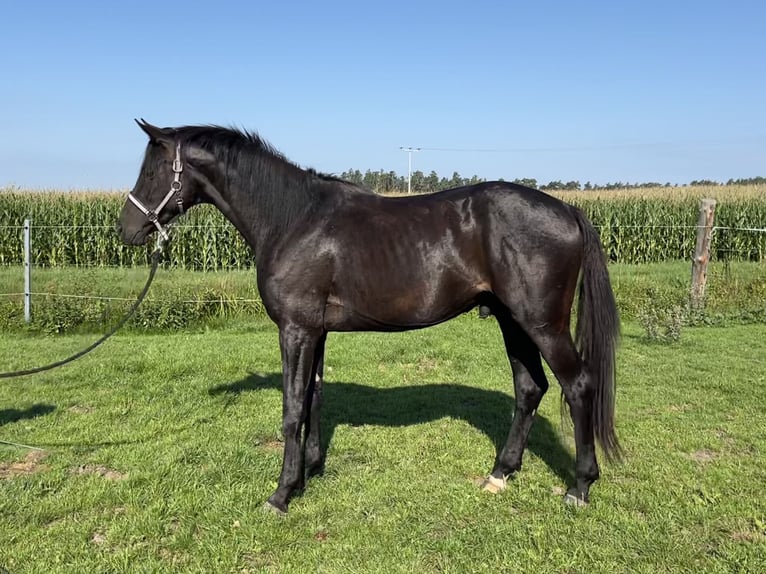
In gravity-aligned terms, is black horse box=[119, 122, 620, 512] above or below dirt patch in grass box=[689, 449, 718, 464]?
above

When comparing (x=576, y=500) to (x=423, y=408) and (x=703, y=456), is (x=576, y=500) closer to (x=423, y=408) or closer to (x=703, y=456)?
(x=703, y=456)

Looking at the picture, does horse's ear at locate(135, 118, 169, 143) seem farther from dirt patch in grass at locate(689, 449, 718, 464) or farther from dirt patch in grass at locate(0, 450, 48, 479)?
dirt patch in grass at locate(689, 449, 718, 464)

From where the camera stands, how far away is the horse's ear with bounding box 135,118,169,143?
362 centimetres

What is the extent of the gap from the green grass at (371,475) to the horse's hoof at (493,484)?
Result: 0.20 ft

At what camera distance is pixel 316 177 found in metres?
3.89

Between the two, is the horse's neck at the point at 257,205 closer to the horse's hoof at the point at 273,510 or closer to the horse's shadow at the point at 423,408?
the horse's hoof at the point at 273,510

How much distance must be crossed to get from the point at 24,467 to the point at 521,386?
12.2ft

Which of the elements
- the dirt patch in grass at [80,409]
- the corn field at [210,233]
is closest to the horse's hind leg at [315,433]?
the dirt patch in grass at [80,409]

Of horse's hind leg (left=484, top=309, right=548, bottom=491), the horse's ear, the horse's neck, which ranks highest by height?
the horse's ear

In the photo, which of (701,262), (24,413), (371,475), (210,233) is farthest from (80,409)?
(701,262)

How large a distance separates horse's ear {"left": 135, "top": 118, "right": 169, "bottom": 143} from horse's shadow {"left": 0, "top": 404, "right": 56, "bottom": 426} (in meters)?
3.21

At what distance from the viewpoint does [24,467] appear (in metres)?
4.20

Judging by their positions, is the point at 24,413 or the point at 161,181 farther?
the point at 24,413

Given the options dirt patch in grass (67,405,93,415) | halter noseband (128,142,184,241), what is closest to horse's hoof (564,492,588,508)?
halter noseband (128,142,184,241)
